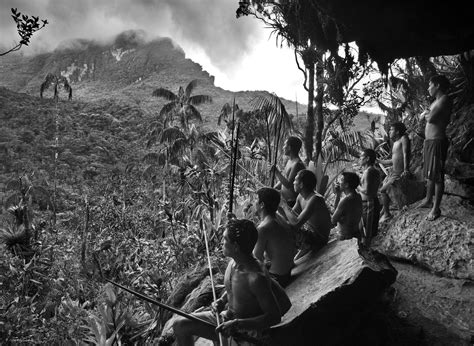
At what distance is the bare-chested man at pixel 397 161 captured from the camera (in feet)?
17.5

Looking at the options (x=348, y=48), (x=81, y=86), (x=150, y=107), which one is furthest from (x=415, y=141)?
(x=81, y=86)

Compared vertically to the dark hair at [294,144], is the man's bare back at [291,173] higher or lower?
lower

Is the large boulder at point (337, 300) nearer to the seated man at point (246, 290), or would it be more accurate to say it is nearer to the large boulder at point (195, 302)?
the seated man at point (246, 290)

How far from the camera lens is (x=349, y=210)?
159 inches

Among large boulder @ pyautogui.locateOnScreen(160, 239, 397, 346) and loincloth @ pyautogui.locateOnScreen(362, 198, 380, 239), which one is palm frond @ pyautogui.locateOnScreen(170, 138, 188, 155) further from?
large boulder @ pyautogui.locateOnScreen(160, 239, 397, 346)

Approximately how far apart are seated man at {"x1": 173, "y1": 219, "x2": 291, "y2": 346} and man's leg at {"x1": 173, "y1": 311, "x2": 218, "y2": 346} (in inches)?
8.5

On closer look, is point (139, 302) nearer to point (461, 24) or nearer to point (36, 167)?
point (461, 24)

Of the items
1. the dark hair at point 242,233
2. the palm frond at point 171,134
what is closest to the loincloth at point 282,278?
the dark hair at point 242,233

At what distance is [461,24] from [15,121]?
42573 mm

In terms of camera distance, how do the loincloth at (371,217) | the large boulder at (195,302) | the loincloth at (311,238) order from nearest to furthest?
the loincloth at (311,238) → the large boulder at (195,302) → the loincloth at (371,217)

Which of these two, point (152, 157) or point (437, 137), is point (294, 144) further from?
point (152, 157)

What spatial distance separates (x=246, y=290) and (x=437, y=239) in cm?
313

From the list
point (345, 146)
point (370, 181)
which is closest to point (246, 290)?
point (370, 181)

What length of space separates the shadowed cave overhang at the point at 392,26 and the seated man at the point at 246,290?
3069 mm
